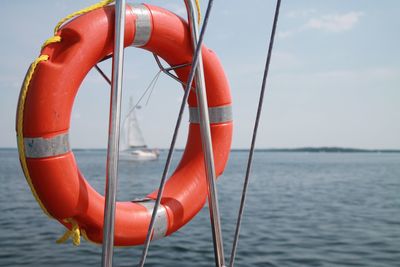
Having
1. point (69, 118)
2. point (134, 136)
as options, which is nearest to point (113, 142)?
point (69, 118)

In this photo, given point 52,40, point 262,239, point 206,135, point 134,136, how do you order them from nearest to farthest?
point 52,40 < point 206,135 < point 262,239 < point 134,136

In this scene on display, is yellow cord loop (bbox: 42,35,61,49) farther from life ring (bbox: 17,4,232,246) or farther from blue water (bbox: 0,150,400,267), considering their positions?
blue water (bbox: 0,150,400,267)

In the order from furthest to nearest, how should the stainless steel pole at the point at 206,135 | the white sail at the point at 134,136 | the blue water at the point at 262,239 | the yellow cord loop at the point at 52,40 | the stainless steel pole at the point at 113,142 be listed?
1. the white sail at the point at 134,136
2. the blue water at the point at 262,239
3. the stainless steel pole at the point at 206,135
4. the yellow cord loop at the point at 52,40
5. the stainless steel pole at the point at 113,142

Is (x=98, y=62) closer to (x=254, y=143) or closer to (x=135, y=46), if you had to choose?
(x=135, y=46)

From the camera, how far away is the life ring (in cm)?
203

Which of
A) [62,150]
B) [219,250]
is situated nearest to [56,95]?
[62,150]

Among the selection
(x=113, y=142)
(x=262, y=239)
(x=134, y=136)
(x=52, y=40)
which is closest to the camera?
(x=113, y=142)

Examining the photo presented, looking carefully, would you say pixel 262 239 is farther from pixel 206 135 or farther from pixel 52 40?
pixel 52 40

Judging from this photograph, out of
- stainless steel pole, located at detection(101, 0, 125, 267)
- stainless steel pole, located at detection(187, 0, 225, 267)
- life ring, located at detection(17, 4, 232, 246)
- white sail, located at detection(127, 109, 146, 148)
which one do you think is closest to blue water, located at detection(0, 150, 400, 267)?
life ring, located at detection(17, 4, 232, 246)

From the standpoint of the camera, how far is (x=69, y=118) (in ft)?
7.07

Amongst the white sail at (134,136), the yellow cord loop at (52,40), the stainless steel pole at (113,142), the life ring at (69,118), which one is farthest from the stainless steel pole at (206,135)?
the white sail at (134,136)

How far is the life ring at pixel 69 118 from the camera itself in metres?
2.03

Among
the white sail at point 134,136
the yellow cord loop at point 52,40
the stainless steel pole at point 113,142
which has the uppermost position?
the yellow cord loop at point 52,40

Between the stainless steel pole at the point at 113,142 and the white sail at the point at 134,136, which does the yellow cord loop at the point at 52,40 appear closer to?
the stainless steel pole at the point at 113,142
